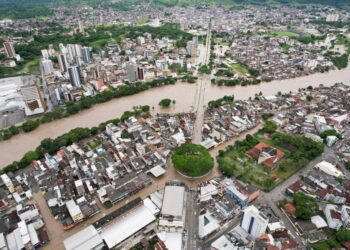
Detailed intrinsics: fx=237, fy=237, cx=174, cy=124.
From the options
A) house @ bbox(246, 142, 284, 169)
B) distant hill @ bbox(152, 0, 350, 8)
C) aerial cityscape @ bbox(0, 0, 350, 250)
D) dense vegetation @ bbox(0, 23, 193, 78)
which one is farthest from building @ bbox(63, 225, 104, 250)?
distant hill @ bbox(152, 0, 350, 8)

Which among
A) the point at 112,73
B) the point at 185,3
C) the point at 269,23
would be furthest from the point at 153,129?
the point at 185,3

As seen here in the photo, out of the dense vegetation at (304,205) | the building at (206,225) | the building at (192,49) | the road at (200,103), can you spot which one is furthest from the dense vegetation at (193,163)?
the building at (192,49)

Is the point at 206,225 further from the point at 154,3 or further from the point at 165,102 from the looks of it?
the point at 154,3

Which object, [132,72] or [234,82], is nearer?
[234,82]

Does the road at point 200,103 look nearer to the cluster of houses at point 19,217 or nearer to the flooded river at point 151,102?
the flooded river at point 151,102

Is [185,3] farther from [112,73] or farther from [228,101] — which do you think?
[228,101]

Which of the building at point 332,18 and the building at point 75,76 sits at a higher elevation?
the building at point 332,18

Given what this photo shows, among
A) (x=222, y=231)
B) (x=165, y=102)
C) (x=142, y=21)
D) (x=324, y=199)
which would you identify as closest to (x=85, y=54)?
(x=165, y=102)
